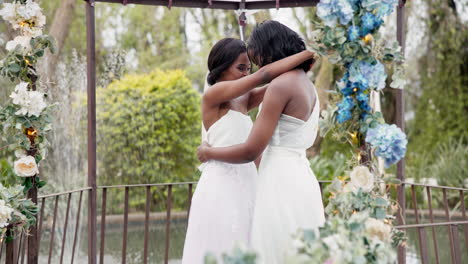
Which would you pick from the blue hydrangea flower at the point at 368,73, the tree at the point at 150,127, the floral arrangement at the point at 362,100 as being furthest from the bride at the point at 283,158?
the tree at the point at 150,127

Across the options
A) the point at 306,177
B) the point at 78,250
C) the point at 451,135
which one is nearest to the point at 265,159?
the point at 306,177

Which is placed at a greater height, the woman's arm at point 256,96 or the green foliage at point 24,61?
the green foliage at point 24,61

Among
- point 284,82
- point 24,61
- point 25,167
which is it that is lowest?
point 25,167

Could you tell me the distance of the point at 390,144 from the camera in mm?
1933

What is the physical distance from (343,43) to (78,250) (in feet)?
21.7

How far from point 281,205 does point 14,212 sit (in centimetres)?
137

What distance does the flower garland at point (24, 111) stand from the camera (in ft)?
9.34

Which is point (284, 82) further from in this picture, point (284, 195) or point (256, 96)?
point (256, 96)

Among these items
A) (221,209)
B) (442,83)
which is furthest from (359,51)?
(442,83)

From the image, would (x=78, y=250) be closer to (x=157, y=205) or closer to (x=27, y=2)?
(x=157, y=205)

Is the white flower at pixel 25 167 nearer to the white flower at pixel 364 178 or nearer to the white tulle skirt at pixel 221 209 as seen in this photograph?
the white tulle skirt at pixel 221 209

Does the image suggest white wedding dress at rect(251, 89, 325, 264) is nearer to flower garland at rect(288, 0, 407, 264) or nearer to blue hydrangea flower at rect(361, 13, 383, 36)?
flower garland at rect(288, 0, 407, 264)

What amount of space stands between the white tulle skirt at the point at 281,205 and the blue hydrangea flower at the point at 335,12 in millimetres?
625

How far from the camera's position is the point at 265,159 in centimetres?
245
